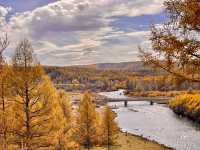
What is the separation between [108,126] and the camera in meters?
52.7

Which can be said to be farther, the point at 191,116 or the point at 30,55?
the point at 191,116

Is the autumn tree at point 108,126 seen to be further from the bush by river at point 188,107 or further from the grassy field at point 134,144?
the bush by river at point 188,107

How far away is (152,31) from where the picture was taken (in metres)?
10.3

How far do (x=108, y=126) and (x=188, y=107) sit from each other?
171ft

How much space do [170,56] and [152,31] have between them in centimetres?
89

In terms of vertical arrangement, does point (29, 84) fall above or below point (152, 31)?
below

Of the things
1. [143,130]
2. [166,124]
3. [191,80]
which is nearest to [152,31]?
[191,80]

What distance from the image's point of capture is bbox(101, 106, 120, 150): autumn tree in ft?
166

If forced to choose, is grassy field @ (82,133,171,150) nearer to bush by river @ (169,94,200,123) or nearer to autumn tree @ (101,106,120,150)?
autumn tree @ (101,106,120,150)

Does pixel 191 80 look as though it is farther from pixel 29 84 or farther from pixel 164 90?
pixel 164 90

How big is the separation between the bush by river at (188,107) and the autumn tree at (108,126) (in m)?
37.6

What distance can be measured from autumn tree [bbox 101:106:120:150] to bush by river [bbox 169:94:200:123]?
37.6 metres

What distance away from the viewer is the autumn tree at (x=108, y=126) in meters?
50.7

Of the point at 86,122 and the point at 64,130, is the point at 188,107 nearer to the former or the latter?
the point at 86,122
